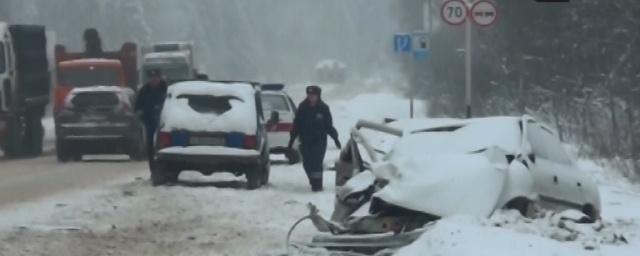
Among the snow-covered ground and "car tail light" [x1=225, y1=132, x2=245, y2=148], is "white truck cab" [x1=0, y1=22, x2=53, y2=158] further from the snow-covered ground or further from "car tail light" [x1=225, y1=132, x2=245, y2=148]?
"car tail light" [x1=225, y1=132, x2=245, y2=148]

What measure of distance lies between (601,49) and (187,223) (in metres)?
26.7

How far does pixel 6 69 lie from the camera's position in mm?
34250

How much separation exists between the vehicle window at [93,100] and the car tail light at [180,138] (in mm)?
9663

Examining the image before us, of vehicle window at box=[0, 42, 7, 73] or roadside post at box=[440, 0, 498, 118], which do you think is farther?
vehicle window at box=[0, 42, 7, 73]

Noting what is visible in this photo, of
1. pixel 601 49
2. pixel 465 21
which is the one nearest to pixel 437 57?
pixel 601 49

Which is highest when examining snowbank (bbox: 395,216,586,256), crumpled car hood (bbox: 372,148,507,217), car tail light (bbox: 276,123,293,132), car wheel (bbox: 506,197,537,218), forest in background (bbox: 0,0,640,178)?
crumpled car hood (bbox: 372,148,507,217)

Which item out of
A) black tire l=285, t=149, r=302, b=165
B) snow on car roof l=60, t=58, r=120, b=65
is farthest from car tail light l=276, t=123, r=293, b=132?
snow on car roof l=60, t=58, r=120, b=65

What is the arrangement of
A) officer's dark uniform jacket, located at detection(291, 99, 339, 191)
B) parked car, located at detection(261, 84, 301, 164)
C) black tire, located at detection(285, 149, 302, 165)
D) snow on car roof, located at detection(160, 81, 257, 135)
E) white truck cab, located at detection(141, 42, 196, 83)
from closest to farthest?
snow on car roof, located at detection(160, 81, 257, 135), officer's dark uniform jacket, located at detection(291, 99, 339, 191), black tire, located at detection(285, 149, 302, 165), parked car, located at detection(261, 84, 301, 164), white truck cab, located at detection(141, 42, 196, 83)

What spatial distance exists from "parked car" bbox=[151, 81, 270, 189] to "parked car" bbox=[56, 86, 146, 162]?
8.67 meters

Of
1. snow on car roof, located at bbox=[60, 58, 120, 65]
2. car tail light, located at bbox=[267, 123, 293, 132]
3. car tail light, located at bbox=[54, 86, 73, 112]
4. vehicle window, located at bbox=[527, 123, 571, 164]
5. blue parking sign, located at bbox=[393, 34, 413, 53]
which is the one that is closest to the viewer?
vehicle window, located at bbox=[527, 123, 571, 164]

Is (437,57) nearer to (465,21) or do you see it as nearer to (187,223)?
(465,21)

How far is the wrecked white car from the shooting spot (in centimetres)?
1307

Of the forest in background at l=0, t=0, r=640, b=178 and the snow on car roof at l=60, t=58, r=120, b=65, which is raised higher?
the snow on car roof at l=60, t=58, r=120, b=65

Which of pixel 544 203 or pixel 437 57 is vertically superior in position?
pixel 544 203
